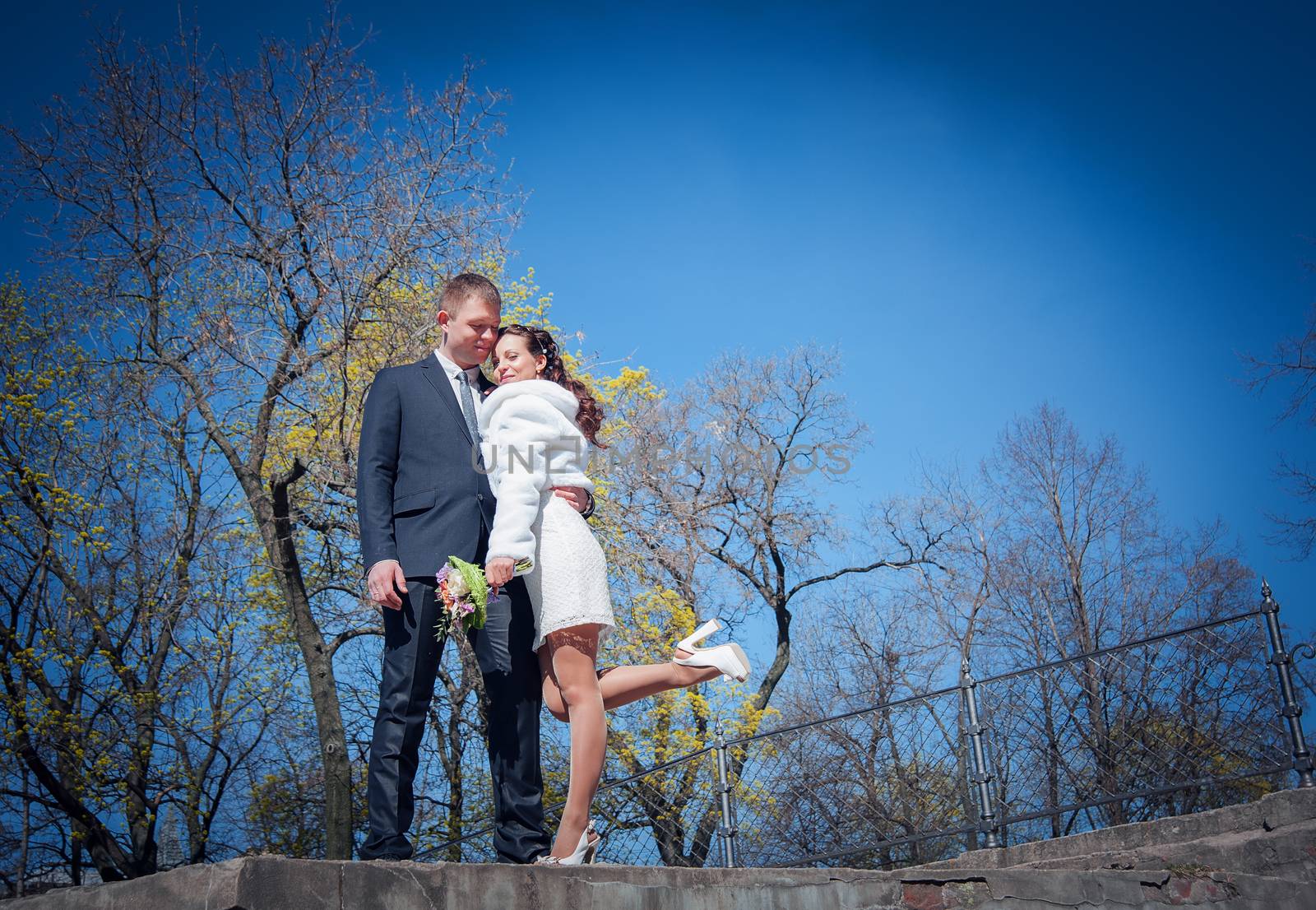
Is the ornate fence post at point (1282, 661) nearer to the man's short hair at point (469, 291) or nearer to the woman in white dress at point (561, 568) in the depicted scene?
the woman in white dress at point (561, 568)

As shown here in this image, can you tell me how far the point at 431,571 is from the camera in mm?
3512

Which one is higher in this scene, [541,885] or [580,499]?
[580,499]

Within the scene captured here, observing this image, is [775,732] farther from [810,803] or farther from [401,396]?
[401,396]

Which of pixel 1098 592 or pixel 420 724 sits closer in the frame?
pixel 420 724

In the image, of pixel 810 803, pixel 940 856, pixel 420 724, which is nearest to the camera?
pixel 420 724

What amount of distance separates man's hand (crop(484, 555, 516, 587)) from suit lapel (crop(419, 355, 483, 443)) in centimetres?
57

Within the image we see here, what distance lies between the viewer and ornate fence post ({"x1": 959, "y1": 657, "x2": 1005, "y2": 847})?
651 centimetres

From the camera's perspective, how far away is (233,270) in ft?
38.1

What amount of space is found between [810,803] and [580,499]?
587cm

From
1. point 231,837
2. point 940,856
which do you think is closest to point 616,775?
point 231,837

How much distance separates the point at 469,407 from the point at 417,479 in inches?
14.1

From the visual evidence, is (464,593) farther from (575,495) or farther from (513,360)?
(513,360)

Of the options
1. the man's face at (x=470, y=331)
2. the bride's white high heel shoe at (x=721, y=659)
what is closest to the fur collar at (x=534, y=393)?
the man's face at (x=470, y=331)

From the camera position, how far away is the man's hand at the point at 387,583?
3.43 meters
